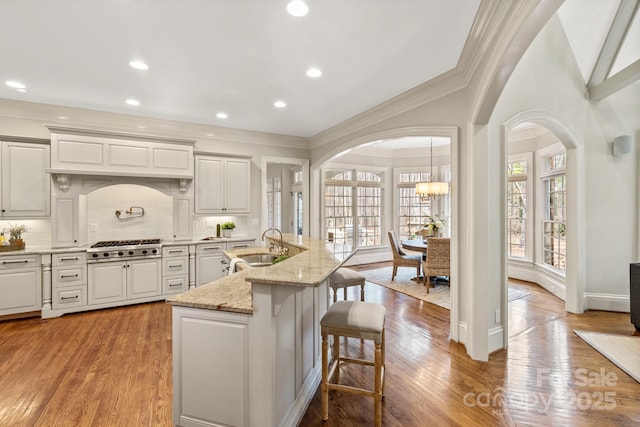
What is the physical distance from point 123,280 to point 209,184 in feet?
6.27

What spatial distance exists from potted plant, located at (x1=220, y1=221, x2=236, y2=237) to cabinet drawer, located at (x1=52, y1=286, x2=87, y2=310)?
2.09 metres

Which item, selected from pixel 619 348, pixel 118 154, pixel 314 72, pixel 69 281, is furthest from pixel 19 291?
pixel 619 348

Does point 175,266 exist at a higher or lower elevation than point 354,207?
lower

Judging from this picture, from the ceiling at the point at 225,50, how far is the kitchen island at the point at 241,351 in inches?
75.5

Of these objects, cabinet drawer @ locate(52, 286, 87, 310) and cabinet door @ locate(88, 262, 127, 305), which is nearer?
cabinet drawer @ locate(52, 286, 87, 310)

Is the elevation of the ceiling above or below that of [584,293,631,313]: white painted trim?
above

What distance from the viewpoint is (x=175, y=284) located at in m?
4.52

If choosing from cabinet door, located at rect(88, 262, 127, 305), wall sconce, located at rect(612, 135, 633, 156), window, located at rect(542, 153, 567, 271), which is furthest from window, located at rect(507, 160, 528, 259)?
cabinet door, located at rect(88, 262, 127, 305)

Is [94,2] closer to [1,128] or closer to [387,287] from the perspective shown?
[1,128]

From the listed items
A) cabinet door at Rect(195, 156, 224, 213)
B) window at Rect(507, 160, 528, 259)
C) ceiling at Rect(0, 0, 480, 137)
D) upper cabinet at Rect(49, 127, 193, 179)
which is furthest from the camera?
window at Rect(507, 160, 528, 259)

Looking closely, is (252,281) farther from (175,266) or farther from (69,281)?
(69,281)

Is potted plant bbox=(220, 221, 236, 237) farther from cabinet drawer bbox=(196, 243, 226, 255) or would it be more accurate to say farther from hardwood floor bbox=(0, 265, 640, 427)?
hardwood floor bbox=(0, 265, 640, 427)

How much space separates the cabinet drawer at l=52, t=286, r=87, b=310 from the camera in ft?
Answer: 12.6

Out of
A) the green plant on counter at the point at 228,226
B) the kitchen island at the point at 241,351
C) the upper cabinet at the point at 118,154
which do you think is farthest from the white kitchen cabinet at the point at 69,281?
the kitchen island at the point at 241,351
